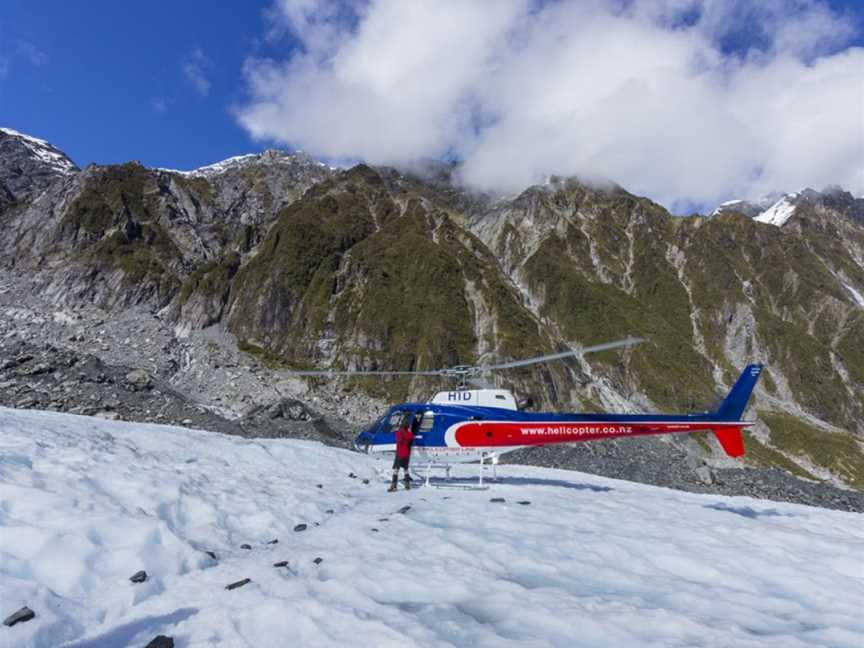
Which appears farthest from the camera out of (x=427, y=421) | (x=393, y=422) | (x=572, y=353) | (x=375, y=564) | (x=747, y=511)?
(x=393, y=422)

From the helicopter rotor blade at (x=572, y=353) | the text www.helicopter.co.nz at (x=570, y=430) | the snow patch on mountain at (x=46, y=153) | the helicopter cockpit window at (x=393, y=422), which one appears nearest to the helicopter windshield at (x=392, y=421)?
the helicopter cockpit window at (x=393, y=422)

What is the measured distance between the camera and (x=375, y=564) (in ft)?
26.9

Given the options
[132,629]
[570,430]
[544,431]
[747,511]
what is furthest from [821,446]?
[132,629]

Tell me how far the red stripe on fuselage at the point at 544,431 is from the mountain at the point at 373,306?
147 ft

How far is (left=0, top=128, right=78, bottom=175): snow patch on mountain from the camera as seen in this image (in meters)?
179

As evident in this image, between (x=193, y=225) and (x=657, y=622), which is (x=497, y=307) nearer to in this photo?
(x=193, y=225)

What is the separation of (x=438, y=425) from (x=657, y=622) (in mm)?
10826

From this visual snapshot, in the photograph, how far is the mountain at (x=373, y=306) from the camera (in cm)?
9081

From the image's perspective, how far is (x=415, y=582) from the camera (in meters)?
7.59

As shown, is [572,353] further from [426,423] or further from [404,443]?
[404,443]

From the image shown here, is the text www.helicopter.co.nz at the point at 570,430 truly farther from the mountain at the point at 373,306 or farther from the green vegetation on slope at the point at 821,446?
the green vegetation on slope at the point at 821,446

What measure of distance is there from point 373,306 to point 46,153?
485 feet

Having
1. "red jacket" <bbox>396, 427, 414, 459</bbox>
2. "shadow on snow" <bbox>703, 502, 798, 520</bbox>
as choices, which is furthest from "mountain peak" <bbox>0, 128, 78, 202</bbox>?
"shadow on snow" <bbox>703, 502, 798, 520</bbox>

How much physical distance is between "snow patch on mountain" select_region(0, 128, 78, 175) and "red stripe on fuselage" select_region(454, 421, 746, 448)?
212 meters
